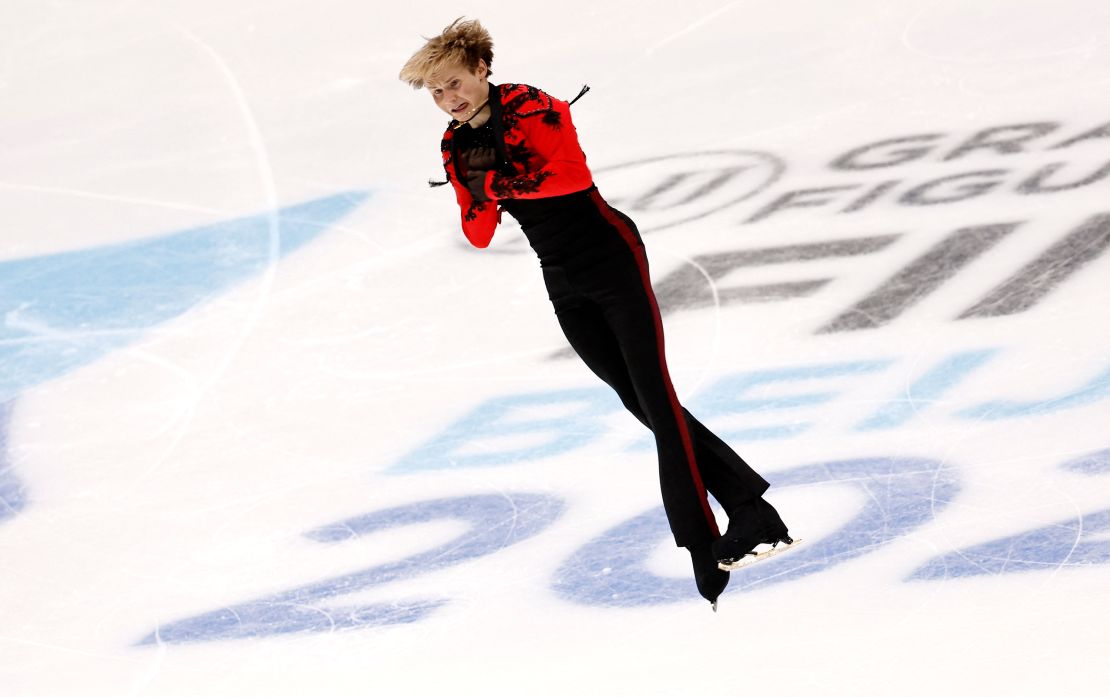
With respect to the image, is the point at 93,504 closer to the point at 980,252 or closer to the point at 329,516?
the point at 329,516

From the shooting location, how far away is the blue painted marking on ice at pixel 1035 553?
3.41 meters

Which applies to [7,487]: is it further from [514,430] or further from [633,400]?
[633,400]

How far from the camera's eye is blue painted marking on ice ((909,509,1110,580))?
341 centimetres

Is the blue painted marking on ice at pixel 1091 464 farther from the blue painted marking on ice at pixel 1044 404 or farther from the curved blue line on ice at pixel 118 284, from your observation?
the curved blue line on ice at pixel 118 284

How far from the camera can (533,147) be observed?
2918 mm

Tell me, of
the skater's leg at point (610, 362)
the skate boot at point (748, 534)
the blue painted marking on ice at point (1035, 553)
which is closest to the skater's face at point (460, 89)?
the skater's leg at point (610, 362)

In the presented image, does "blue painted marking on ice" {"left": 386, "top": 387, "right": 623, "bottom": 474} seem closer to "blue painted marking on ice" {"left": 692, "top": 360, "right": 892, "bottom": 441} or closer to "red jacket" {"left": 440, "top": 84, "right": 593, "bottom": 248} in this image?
"blue painted marking on ice" {"left": 692, "top": 360, "right": 892, "bottom": 441}

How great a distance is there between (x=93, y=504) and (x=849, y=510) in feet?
8.90

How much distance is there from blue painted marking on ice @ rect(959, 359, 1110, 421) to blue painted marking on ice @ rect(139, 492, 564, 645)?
1.45 metres

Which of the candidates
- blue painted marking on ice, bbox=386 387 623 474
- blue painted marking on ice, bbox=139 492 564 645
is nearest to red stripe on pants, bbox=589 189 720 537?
blue painted marking on ice, bbox=139 492 564 645

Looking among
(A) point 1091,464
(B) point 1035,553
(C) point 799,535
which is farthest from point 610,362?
(A) point 1091,464

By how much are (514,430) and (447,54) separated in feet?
7.24

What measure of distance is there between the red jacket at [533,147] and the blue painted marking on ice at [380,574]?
1511mm

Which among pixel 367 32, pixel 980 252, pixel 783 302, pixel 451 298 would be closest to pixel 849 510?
pixel 783 302
